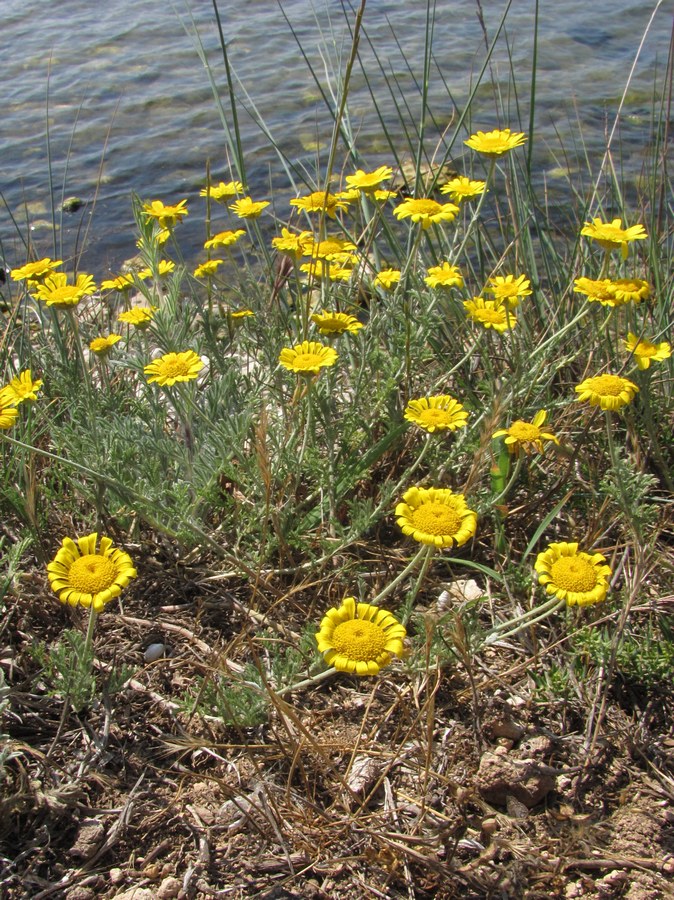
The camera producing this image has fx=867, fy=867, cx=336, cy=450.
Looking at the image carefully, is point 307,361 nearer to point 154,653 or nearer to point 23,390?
point 23,390

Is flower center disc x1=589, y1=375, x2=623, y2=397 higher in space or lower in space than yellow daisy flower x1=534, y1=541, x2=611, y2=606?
higher

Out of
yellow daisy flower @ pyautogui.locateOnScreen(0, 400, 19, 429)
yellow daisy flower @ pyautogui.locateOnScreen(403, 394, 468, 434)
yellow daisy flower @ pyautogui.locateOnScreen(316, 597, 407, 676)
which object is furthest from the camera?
yellow daisy flower @ pyautogui.locateOnScreen(403, 394, 468, 434)

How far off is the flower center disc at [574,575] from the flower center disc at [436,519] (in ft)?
0.86

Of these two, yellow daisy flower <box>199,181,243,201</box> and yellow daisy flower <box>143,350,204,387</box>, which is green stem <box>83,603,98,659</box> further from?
yellow daisy flower <box>199,181,243,201</box>

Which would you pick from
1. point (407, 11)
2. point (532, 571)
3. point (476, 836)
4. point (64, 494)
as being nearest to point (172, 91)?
point (407, 11)

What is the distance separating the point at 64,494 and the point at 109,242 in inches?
158

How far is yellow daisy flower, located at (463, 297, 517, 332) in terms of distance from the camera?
261 centimetres

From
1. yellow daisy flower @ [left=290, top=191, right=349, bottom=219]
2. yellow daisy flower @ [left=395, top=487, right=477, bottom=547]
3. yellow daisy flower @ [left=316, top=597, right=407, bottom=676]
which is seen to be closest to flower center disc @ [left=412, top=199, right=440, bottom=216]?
yellow daisy flower @ [left=290, top=191, right=349, bottom=219]

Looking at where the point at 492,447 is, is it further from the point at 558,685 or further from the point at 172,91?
the point at 172,91

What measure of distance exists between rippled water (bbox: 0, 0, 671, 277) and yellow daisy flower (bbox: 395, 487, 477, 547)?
425cm

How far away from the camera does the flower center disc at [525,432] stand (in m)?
2.42

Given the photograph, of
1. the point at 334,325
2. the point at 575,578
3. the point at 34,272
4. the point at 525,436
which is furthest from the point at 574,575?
the point at 34,272

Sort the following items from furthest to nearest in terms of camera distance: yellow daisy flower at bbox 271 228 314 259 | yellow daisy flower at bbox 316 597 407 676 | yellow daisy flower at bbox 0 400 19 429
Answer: yellow daisy flower at bbox 271 228 314 259 → yellow daisy flower at bbox 0 400 19 429 → yellow daisy flower at bbox 316 597 407 676

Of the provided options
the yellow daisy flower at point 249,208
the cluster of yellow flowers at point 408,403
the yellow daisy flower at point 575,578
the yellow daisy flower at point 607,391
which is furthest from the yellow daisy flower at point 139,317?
the yellow daisy flower at point 575,578
